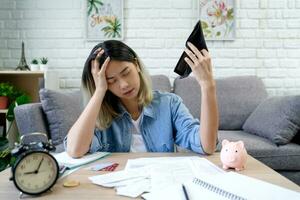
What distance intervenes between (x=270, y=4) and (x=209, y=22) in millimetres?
542

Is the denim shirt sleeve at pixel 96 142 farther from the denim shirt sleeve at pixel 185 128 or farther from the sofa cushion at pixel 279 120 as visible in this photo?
the sofa cushion at pixel 279 120

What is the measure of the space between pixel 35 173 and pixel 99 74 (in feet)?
1.64

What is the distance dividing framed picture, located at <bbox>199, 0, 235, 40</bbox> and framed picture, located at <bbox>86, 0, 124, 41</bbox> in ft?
2.30

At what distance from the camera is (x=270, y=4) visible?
2678mm

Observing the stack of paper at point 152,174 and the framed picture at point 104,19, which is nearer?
the stack of paper at point 152,174

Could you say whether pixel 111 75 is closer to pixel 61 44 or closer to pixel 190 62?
pixel 190 62

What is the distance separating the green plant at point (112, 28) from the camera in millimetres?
2691

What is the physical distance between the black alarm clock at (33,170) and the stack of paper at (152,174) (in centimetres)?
11

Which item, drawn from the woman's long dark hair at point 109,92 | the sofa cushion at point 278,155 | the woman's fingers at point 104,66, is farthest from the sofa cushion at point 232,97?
the woman's fingers at point 104,66

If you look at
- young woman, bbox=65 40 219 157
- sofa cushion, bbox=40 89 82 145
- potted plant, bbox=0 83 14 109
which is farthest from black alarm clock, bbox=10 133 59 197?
potted plant, bbox=0 83 14 109

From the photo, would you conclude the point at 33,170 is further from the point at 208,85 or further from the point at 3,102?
the point at 3,102

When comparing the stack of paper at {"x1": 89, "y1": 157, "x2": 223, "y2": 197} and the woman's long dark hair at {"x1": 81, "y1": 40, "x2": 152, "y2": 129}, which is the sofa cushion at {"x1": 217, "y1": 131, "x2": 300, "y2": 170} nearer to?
the woman's long dark hair at {"x1": 81, "y1": 40, "x2": 152, "y2": 129}

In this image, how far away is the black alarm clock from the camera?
66 centimetres

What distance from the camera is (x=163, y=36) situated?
272 cm
